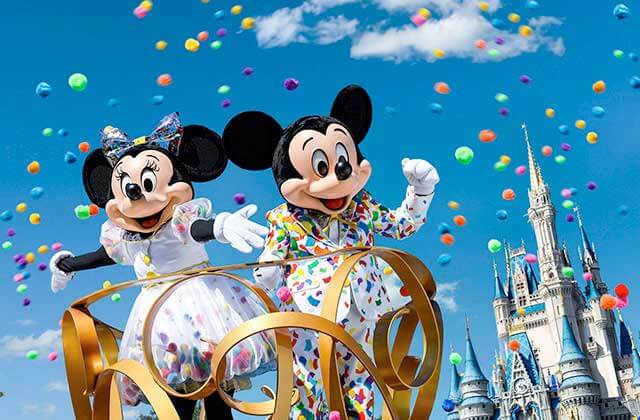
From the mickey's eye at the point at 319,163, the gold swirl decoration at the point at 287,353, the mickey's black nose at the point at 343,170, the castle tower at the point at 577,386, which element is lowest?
the gold swirl decoration at the point at 287,353

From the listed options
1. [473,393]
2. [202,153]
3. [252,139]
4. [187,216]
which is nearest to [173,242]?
[187,216]

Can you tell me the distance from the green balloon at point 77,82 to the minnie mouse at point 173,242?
610 mm

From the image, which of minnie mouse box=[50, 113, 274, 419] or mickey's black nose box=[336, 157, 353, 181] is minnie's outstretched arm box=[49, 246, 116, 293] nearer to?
minnie mouse box=[50, 113, 274, 419]

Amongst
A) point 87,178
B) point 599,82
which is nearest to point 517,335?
point 599,82

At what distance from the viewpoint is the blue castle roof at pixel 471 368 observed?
112ft

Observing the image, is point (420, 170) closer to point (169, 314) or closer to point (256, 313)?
point (256, 313)

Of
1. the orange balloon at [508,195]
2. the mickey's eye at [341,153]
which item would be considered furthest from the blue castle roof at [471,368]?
the mickey's eye at [341,153]

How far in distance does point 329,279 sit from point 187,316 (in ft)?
2.30

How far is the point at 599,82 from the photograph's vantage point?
597cm

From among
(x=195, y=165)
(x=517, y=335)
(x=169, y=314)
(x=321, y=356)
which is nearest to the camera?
(x=321, y=356)

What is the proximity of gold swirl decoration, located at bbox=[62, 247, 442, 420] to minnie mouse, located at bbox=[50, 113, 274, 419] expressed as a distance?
8.6 inches

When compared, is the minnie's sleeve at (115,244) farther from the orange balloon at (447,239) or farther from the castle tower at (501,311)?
the castle tower at (501,311)

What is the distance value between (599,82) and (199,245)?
362 cm

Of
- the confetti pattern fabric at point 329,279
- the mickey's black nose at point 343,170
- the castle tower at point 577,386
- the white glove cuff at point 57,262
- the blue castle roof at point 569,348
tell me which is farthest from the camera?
the blue castle roof at point 569,348
